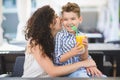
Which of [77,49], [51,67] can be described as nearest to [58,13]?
[77,49]

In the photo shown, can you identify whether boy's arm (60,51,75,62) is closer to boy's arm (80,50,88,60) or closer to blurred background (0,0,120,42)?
boy's arm (80,50,88,60)

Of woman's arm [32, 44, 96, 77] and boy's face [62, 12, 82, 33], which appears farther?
boy's face [62, 12, 82, 33]

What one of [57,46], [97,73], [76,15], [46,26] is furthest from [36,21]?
[97,73]

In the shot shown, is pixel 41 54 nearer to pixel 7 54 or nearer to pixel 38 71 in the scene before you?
pixel 38 71

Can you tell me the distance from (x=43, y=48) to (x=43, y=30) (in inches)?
5.5

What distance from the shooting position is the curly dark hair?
256 centimetres

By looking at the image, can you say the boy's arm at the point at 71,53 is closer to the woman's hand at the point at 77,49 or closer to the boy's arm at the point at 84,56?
the woman's hand at the point at 77,49

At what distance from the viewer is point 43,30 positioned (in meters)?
2.58

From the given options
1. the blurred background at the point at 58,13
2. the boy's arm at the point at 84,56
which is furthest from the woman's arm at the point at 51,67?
the blurred background at the point at 58,13

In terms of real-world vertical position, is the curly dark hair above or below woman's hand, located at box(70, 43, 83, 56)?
above

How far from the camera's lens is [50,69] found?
2467mm

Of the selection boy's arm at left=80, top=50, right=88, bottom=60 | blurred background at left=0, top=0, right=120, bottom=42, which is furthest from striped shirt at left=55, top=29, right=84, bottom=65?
blurred background at left=0, top=0, right=120, bottom=42

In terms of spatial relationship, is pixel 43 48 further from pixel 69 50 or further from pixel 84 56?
pixel 84 56

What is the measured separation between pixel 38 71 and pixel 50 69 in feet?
0.81
